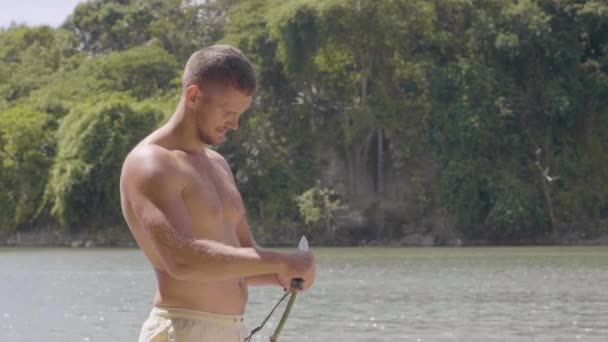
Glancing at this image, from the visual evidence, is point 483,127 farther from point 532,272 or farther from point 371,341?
point 371,341

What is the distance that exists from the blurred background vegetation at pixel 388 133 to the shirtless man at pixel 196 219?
146ft

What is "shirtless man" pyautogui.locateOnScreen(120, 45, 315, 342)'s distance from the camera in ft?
10.6

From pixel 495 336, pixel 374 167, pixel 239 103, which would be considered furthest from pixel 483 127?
pixel 239 103

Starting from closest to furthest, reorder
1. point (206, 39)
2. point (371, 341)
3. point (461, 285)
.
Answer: point (371, 341), point (461, 285), point (206, 39)

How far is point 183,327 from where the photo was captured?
3361mm

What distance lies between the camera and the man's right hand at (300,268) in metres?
3.25

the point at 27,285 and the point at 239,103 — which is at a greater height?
the point at 239,103

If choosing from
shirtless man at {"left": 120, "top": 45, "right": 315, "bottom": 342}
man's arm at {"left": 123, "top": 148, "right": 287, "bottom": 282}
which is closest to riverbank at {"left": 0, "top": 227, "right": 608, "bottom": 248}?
shirtless man at {"left": 120, "top": 45, "right": 315, "bottom": 342}

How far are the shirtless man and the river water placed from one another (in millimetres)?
12461

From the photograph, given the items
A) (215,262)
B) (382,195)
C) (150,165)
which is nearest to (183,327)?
(215,262)

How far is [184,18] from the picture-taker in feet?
199

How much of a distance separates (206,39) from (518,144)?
15.2 m

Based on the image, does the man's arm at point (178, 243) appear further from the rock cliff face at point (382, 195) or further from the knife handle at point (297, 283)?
the rock cliff face at point (382, 195)

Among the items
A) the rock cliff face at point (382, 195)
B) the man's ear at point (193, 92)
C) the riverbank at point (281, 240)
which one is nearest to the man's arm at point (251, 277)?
the man's ear at point (193, 92)
